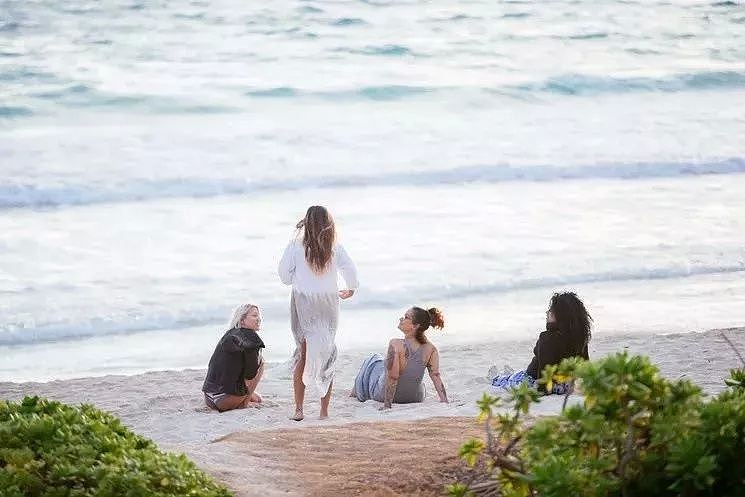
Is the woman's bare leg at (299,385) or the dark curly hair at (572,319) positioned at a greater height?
the dark curly hair at (572,319)

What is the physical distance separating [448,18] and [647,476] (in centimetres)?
3316

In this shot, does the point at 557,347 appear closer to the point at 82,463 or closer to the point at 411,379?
the point at 411,379

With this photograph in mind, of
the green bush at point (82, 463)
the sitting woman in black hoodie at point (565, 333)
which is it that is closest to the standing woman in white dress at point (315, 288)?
the sitting woman in black hoodie at point (565, 333)

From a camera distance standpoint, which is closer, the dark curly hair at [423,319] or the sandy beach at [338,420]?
the sandy beach at [338,420]

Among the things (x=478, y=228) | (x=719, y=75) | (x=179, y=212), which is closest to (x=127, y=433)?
(x=478, y=228)

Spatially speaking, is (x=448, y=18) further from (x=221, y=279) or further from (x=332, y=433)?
(x=332, y=433)

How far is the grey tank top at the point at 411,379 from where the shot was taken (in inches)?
402

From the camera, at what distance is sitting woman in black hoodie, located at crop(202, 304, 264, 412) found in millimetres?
10086

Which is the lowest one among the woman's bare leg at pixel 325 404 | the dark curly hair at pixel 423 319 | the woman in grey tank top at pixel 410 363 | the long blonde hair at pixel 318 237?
the woman's bare leg at pixel 325 404

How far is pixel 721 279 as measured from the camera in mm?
15039

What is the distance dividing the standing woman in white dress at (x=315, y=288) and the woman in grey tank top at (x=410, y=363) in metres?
0.59

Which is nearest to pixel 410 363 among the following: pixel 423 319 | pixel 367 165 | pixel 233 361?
pixel 423 319

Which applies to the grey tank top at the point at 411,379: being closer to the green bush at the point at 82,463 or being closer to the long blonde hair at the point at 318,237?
the long blonde hair at the point at 318,237

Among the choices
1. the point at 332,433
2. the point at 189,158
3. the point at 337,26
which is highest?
the point at 337,26
